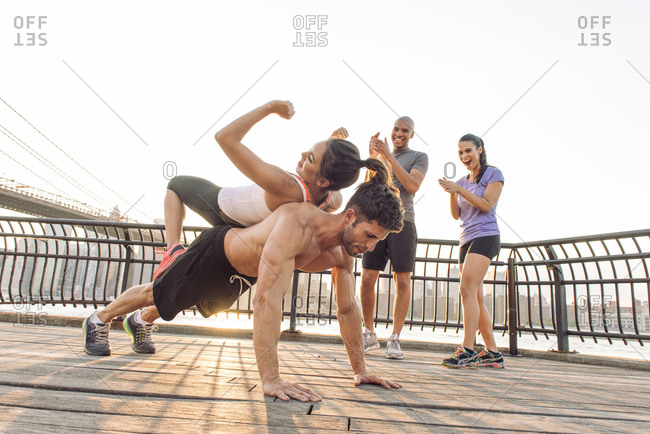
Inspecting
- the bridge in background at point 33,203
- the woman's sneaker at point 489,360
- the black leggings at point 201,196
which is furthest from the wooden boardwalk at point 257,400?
the bridge in background at point 33,203

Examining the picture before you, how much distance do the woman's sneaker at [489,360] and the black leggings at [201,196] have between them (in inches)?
86.1

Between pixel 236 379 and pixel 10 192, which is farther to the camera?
pixel 10 192

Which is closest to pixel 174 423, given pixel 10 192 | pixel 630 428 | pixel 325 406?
pixel 325 406

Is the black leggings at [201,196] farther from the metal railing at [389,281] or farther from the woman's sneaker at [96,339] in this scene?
the metal railing at [389,281]

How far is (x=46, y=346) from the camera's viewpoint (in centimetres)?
278

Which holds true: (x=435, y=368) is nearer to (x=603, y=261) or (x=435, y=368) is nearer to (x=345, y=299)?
(x=345, y=299)

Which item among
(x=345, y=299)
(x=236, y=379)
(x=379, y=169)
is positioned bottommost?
(x=236, y=379)

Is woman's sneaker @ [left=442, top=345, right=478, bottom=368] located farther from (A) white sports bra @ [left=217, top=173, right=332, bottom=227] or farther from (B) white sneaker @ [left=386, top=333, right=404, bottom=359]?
(A) white sports bra @ [left=217, top=173, right=332, bottom=227]

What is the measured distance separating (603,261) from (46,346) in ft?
15.8

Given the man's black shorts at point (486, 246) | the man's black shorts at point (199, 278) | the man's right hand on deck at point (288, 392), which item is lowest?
the man's right hand on deck at point (288, 392)

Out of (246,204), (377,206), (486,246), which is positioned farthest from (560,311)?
(246,204)

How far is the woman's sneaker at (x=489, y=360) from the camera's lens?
10.5ft

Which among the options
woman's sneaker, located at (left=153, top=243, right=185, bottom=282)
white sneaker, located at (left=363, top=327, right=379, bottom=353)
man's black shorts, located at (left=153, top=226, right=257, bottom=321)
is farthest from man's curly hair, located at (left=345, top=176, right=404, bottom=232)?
white sneaker, located at (left=363, top=327, right=379, bottom=353)

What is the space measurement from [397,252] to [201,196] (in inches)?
70.5
